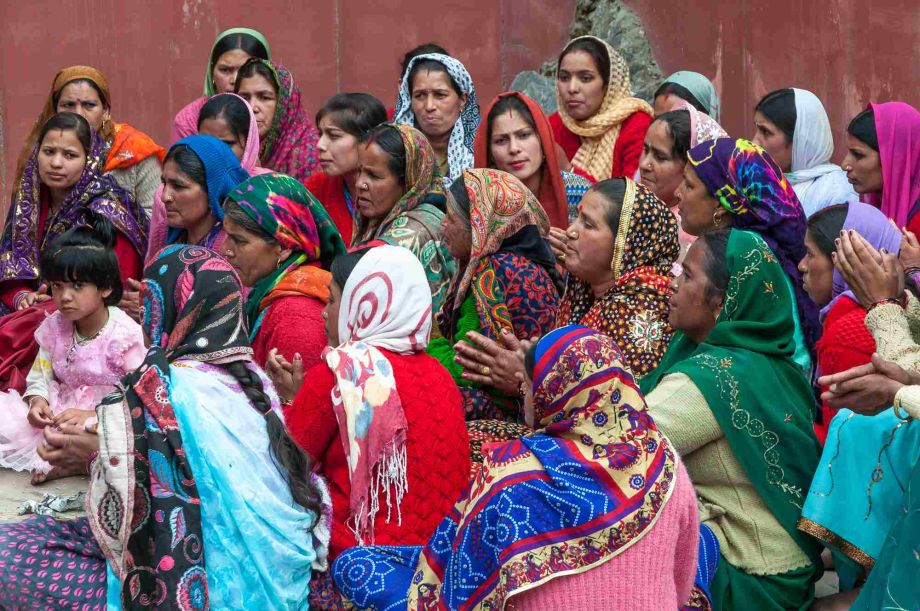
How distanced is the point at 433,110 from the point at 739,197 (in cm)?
215

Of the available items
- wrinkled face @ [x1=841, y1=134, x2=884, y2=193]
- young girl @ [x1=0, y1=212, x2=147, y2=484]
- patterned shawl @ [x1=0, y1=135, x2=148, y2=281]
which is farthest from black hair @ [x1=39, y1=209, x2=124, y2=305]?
wrinkled face @ [x1=841, y1=134, x2=884, y2=193]

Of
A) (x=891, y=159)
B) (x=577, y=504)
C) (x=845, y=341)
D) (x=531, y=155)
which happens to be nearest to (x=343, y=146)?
(x=531, y=155)

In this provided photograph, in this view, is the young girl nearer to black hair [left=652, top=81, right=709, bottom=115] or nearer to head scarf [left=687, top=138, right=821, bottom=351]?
head scarf [left=687, top=138, right=821, bottom=351]

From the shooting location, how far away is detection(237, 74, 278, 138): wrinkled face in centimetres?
688

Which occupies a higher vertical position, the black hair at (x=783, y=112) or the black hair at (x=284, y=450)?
the black hair at (x=783, y=112)

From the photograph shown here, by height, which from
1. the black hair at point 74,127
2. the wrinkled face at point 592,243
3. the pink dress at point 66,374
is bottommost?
the pink dress at point 66,374

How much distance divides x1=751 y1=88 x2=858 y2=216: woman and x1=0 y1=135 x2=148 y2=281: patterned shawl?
313 centimetres

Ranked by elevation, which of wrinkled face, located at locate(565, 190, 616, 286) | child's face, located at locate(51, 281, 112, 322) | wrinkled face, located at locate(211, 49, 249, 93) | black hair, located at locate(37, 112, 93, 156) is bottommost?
child's face, located at locate(51, 281, 112, 322)

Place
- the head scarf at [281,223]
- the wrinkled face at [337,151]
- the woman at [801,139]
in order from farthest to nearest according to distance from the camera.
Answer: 1. the wrinkled face at [337,151]
2. the woman at [801,139]
3. the head scarf at [281,223]

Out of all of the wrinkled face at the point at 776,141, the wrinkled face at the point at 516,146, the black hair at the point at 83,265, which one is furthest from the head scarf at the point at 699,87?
the black hair at the point at 83,265

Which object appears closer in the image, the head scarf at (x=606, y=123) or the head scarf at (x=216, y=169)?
the head scarf at (x=216, y=169)

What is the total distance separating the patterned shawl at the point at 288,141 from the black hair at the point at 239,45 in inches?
20.8

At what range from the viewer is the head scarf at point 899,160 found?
5.21 m

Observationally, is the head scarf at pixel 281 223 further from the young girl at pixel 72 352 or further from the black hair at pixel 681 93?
the black hair at pixel 681 93
